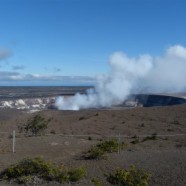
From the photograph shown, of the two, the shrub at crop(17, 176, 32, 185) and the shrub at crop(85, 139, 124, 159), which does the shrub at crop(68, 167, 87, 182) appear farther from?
the shrub at crop(85, 139, 124, 159)

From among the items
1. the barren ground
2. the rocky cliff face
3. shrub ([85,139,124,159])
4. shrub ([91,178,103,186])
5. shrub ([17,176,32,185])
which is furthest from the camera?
the rocky cliff face

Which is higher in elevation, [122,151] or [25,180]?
[122,151]

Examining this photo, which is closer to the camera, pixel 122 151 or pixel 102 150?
pixel 102 150

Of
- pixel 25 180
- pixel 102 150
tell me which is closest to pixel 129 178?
pixel 25 180

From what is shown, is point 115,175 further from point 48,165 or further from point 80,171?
point 48,165

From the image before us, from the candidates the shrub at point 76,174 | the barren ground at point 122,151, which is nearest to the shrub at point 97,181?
the barren ground at point 122,151

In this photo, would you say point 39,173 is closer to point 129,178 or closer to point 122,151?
point 129,178

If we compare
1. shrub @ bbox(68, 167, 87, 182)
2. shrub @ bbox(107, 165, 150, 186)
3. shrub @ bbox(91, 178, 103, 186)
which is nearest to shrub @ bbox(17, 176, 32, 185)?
shrub @ bbox(68, 167, 87, 182)

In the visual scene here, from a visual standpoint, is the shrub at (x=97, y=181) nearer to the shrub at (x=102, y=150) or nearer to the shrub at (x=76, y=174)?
the shrub at (x=76, y=174)
